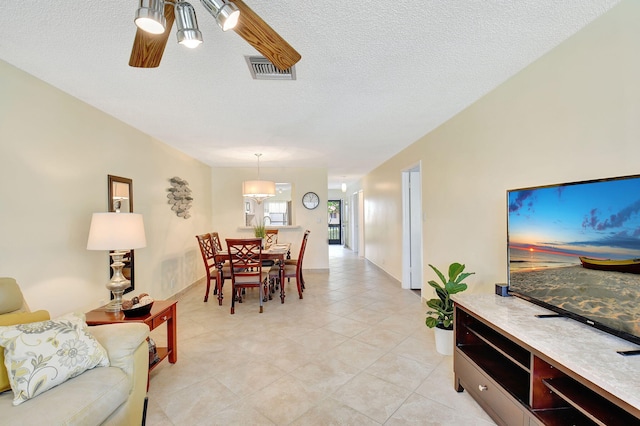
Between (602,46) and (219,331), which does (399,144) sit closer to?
(602,46)

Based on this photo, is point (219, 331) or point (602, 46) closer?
point (602, 46)

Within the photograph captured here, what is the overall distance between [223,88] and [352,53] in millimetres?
1085

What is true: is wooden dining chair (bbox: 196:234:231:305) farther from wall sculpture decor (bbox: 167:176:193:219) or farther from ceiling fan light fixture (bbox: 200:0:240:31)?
ceiling fan light fixture (bbox: 200:0:240:31)

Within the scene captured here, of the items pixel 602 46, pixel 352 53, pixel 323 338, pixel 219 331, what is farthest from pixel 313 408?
pixel 602 46

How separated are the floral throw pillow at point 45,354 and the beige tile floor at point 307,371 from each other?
653 mm

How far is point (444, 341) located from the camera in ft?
8.24

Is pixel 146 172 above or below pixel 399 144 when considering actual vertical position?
below

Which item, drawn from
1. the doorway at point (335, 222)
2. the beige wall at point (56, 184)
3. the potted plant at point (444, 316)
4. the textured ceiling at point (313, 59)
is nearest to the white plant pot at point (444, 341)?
the potted plant at point (444, 316)

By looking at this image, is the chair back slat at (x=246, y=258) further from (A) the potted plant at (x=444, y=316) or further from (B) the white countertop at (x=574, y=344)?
(B) the white countertop at (x=574, y=344)

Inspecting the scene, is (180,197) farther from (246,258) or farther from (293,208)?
(293,208)

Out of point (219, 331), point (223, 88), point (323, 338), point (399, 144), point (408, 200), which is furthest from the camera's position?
point (408, 200)

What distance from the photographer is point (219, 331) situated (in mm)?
3100

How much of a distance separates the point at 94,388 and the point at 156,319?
0.85 m

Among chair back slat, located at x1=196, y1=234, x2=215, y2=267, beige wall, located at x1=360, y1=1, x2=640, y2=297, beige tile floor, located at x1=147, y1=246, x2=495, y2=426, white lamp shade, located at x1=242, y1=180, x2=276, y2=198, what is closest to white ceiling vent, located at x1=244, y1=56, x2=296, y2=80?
beige wall, located at x1=360, y1=1, x2=640, y2=297
